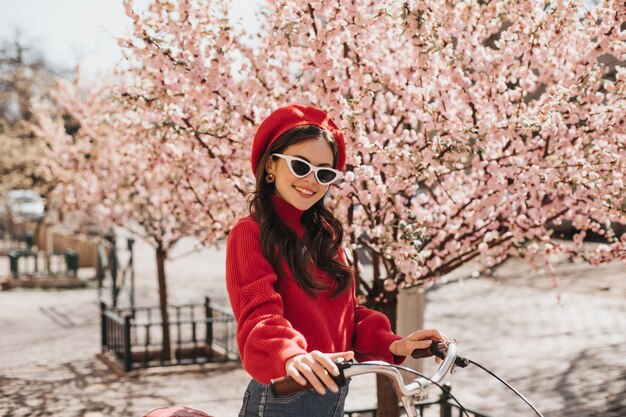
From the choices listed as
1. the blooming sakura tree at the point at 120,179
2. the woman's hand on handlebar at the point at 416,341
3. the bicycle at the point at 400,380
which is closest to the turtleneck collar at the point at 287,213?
the woman's hand on handlebar at the point at 416,341

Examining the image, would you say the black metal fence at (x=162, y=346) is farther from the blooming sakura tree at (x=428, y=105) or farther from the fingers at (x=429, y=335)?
the fingers at (x=429, y=335)

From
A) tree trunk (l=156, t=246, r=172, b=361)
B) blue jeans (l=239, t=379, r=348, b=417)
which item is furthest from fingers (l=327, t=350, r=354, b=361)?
tree trunk (l=156, t=246, r=172, b=361)

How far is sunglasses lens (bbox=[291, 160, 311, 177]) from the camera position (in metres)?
2.69

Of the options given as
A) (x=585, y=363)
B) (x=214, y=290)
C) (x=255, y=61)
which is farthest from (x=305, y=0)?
(x=214, y=290)

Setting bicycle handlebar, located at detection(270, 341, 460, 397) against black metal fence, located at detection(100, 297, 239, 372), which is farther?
black metal fence, located at detection(100, 297, 239, 372)

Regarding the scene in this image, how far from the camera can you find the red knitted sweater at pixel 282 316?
225 cm

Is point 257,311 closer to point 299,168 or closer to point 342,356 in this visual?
point 342,356

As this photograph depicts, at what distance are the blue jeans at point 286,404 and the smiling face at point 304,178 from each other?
2.32 feet

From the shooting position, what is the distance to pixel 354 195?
4.74 m

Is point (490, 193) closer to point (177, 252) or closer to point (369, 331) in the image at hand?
point (369, 331)

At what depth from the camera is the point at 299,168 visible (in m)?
2.69

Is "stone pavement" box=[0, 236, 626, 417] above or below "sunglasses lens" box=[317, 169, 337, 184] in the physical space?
below

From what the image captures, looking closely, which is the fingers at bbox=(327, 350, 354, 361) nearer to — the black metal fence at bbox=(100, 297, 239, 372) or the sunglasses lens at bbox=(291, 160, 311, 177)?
the sunglasses lens at bbox=(291, 160, 311, 177)

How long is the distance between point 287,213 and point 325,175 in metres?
0.21
